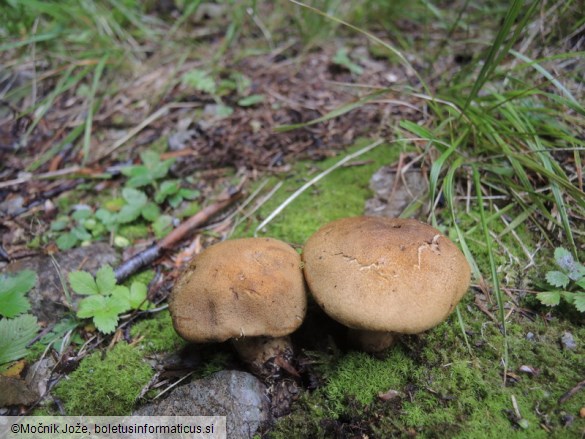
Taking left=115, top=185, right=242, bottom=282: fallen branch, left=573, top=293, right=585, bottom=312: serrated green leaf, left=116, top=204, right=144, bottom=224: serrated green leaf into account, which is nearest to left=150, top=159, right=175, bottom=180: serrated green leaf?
left=116, top=204, right=144, bottom=224: serrated green leaf

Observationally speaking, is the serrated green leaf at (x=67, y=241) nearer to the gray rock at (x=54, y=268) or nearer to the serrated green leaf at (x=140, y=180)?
the gray rock at (x=54, y=268)

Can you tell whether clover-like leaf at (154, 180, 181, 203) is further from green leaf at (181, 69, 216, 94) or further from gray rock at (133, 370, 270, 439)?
gray rock at (133, 370, 270, 439)

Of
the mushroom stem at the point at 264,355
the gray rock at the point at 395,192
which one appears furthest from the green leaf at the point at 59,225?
the gray rock at the point at 395,192

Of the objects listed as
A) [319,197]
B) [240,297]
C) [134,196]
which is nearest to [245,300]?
[240,297]

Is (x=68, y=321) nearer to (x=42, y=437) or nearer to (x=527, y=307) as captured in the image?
(x=42, y=437)

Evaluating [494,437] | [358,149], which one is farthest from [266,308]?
[358,149]
